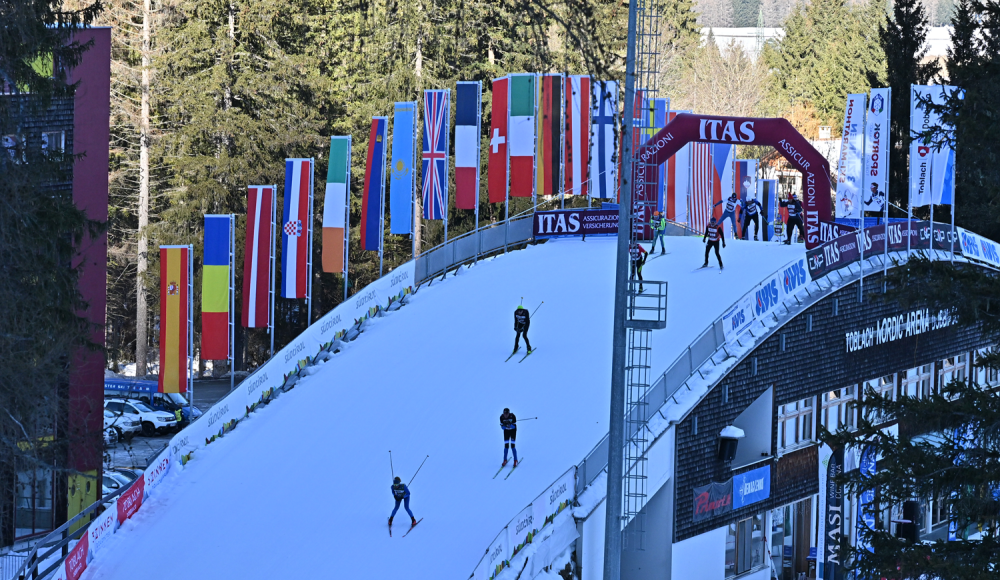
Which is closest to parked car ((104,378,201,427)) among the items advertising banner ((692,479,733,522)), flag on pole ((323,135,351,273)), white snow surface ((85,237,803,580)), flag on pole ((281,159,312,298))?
flag on pole ((323,135,351,273))

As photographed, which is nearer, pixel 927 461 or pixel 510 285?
pixel 927 461

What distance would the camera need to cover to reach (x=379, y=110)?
52.6 m

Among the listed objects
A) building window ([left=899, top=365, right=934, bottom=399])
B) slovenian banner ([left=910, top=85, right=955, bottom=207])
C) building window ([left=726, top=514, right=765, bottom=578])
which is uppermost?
slovenian banner ([left=910, top=85, right=955, bottom=207])

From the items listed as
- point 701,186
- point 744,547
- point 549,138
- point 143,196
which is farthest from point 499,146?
point 143,196

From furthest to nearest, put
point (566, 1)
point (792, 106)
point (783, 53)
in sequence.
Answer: point (783, 53) < point (792, 106) < point (566, 1)

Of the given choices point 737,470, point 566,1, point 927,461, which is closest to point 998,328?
point 927,461

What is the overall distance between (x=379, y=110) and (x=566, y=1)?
44.5 metres

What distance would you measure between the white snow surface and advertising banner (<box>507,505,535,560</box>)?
1299 millimetres

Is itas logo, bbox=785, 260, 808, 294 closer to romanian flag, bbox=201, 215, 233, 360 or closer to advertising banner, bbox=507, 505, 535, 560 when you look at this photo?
advertising banner, bbox=507, 505, 535, 560

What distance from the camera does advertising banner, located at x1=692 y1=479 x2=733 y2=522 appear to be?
82.7 ft

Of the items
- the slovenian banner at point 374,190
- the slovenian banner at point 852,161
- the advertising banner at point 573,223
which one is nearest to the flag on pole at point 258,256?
the slovenian banner at point 374,190

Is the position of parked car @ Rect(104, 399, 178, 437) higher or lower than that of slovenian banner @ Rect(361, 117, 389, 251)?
lower

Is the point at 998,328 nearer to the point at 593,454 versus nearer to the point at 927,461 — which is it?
the point at 927,461

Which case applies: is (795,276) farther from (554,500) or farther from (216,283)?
(216,283)
